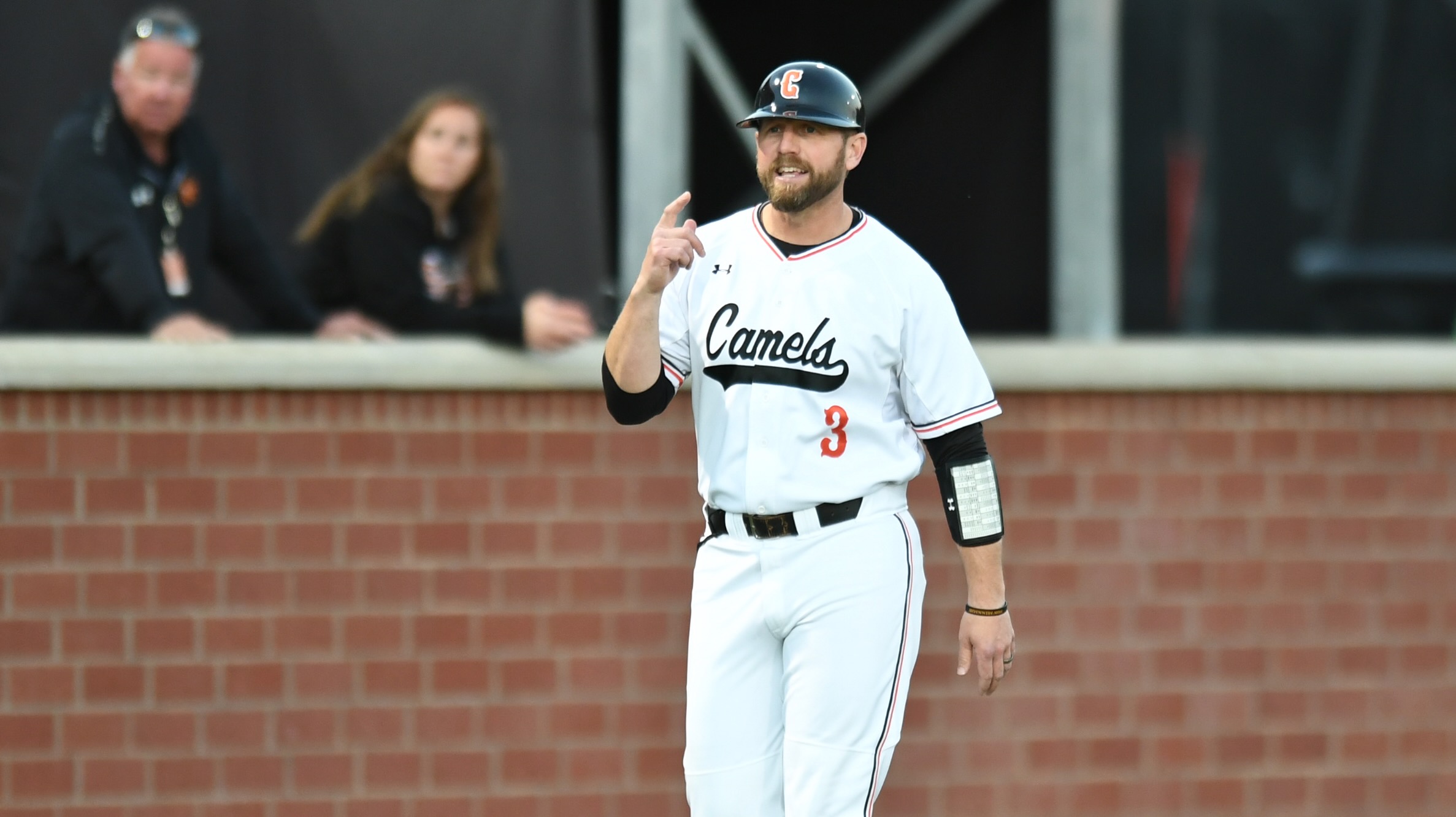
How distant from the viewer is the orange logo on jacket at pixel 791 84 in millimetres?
3674

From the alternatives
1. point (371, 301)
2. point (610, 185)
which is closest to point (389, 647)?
point (371, 301)

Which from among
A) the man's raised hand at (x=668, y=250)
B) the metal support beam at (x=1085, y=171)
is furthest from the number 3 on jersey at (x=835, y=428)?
the metal support beam at (x=1085, y=171)

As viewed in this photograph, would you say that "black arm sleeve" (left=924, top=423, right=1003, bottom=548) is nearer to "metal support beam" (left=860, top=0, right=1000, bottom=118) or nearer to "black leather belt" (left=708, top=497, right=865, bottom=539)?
"black leather belt" (left=708, top=497, right=865, bottom=539)

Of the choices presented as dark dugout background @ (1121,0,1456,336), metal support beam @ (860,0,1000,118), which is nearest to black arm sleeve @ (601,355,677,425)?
metal support beam @ (860,0,1000,118)

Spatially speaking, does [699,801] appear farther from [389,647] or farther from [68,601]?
[68,601]

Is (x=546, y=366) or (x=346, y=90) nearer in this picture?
(x=546, y=366)

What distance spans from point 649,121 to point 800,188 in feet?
6.21

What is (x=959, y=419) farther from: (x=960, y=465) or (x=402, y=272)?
(x=402, y=272)

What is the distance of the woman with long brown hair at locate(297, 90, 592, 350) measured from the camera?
521 cm

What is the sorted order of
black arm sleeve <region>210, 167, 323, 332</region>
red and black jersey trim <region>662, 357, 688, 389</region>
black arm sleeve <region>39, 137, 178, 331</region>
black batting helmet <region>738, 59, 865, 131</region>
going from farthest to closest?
black arm sleeve <region>210, 167, 323, 332</region> → black arm sleeve <region>39, 137, 178, 331</region> → red and black jersey trim <region>662, 357, 688, 389</region> → black batting helmet <region>738, 59, 865, 131</region>

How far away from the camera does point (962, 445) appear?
3.82m

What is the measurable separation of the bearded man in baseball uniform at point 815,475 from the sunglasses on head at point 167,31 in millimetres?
2119

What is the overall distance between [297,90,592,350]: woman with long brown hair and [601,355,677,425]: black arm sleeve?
134cm

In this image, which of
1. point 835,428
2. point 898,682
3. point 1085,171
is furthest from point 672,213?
point 1085,171
